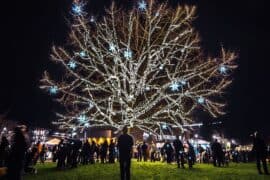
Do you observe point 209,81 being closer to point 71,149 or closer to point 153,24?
point 153,24

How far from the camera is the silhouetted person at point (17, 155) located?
846 cm

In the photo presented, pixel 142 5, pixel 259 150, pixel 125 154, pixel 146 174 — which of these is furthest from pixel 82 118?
pixel 125 154

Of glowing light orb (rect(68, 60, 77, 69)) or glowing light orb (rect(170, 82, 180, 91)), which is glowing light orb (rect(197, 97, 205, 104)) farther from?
glowing light orb (rect(68, 60, 77, 69))

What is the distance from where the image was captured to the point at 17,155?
28.2 ft

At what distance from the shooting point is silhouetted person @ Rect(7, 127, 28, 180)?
27.8 feet

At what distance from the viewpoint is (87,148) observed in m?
23.9

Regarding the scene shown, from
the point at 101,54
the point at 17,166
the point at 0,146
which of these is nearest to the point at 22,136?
the point at 17,166

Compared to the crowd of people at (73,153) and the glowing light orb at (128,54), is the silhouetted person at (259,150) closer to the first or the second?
the crowd of people at (73,153)

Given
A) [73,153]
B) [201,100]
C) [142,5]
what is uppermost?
[142,5]

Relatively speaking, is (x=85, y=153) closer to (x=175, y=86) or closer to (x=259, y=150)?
(x=175, y=86)

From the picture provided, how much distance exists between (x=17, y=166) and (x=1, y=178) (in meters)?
1.84

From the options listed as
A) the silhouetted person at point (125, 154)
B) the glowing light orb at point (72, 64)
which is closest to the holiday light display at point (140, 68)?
the glowing light orb at point (72, 64)

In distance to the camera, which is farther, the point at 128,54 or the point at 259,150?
the point at 128,54

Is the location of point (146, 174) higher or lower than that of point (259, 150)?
lower
